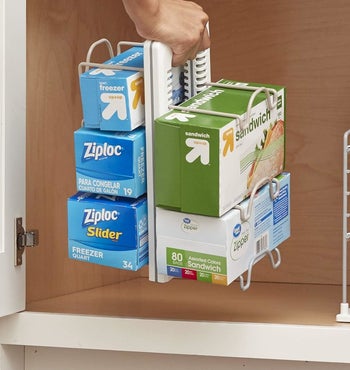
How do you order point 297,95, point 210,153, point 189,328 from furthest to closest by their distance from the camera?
1. point 297,95
2. point 189,328
3. point 210,153

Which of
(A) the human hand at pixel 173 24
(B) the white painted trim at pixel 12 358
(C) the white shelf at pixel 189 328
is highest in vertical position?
(A) the human hand at pixel 173 24

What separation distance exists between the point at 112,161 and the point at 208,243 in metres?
0.17

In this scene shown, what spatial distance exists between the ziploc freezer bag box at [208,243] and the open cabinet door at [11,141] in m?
0.25

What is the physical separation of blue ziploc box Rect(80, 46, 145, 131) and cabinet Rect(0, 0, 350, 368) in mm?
187

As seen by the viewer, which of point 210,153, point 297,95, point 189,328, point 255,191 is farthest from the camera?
Result: point 297,95

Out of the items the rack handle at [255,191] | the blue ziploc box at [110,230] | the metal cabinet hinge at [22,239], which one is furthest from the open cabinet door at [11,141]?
the rack handle at [255,191]

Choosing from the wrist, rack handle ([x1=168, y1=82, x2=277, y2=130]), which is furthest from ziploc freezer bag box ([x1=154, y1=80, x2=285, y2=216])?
the wrist

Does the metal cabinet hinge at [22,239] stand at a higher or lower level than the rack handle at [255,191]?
lower

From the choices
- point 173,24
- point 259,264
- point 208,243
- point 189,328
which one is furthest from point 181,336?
point 259,264

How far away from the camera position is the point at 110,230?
1.39m

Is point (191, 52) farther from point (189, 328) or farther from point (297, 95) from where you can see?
point (297, 95)

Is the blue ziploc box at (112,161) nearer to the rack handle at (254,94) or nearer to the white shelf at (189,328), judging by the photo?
the rack handle at (254,94)

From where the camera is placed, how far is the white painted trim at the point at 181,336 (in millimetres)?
1482

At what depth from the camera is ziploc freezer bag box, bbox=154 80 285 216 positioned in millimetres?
1300
